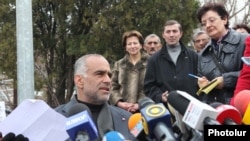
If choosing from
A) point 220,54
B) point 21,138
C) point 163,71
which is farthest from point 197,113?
point 163,71

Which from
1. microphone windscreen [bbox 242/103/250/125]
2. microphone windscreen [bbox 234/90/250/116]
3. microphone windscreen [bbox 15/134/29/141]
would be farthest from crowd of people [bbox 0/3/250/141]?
microphone windscreen [bbox 15/134/29/141]

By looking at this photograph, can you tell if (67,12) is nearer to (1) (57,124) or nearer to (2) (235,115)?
(1) (57,124)

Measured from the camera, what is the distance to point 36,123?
2436 mm

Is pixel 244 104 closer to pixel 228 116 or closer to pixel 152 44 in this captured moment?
pixel 228 116

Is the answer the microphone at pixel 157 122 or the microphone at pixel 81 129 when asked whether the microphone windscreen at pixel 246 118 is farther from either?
the microphone at pixel 81 129

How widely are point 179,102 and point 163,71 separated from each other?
9.76 feet

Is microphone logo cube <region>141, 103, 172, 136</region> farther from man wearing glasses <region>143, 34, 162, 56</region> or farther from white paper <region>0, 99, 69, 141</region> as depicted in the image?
man wearing glasses <region>143, 34, 162, 56</region>

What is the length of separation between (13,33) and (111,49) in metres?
2.88

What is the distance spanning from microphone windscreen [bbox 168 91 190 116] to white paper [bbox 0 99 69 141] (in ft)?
2.82

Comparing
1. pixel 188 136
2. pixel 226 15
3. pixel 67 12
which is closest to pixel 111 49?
pixel 67 12

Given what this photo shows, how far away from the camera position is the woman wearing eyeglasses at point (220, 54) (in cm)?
374

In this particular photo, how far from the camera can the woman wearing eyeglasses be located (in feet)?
12.3

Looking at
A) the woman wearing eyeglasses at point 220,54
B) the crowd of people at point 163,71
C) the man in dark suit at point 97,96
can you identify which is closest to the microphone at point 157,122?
the crowd of people at point 163,71

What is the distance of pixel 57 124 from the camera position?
2510 mm
